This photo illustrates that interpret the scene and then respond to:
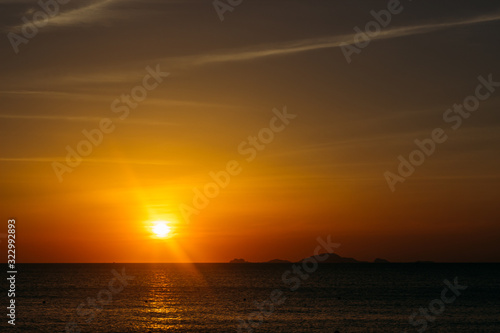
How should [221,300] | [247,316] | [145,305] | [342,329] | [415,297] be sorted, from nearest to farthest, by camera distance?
1. [342,329]
2. [247,316]
3. [145,305]
4. [221,300]
5. [415,297]

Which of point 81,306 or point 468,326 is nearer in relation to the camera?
point 468,326

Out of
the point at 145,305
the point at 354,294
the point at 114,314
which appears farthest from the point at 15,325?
the point at 354,294

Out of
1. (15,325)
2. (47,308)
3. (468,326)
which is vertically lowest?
(468,326)

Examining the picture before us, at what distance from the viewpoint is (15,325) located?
65.5 m

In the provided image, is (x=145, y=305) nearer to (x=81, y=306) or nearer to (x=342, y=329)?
(x=81, y=306)

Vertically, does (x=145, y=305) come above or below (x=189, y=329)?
above

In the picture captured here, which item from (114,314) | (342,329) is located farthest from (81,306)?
(342,329)

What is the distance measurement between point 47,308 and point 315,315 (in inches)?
1488

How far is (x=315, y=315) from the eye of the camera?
7844 cm

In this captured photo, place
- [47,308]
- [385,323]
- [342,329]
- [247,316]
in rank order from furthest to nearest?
[47,308]
[247,316]
[385,323]
[342,329]

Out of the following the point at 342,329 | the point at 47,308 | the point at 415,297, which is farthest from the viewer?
the point at 415,297

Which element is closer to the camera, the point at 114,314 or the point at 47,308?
the point at 114,314

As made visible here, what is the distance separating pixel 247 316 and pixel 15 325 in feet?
89.0

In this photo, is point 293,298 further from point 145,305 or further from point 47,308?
point 47,308
